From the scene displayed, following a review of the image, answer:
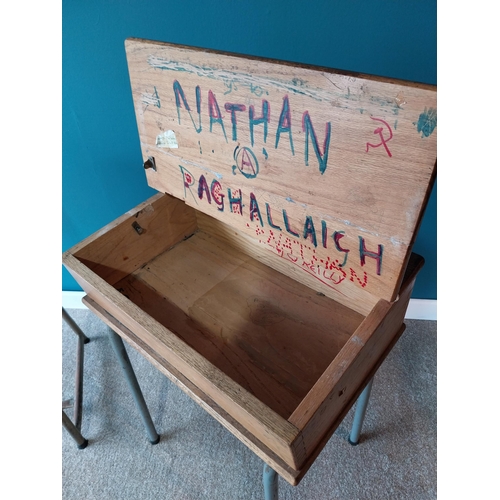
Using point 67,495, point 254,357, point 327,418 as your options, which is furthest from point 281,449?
point 67,495

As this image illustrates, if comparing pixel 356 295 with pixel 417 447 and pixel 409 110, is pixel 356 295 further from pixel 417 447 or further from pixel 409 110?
pixel 417 447

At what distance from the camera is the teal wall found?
83cm

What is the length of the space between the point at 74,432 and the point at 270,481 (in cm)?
77

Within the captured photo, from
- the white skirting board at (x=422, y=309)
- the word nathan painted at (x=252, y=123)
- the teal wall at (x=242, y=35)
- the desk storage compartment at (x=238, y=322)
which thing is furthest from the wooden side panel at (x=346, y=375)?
the white skirting board at (x=422, y=309)

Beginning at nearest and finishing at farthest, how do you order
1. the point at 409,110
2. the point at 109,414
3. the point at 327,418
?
the point at 409,110 → the point at 327,418 → the point at 109,414

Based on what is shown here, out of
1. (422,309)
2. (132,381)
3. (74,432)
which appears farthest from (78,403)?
(422,309)

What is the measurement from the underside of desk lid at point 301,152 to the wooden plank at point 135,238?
0.11 m

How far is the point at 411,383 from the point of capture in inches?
Answer: 51.6

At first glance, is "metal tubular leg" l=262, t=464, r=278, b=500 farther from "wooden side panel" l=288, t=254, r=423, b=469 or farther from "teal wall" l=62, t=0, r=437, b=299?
"teal wall" l=62, t=0, r=437, b=299

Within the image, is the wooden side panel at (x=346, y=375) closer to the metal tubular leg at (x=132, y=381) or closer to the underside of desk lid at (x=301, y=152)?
the underside of desk lid at (x=301, y=152)

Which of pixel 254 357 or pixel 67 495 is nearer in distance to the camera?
pixel 254 357

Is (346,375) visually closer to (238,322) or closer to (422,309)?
(238,322)

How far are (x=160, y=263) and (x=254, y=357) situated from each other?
1.08 feet

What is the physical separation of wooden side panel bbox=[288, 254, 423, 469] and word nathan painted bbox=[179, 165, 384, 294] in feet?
0.25
